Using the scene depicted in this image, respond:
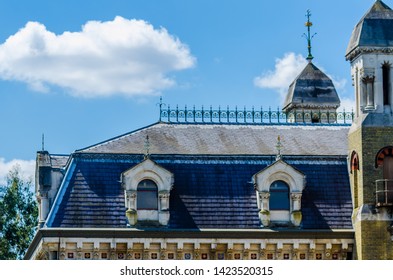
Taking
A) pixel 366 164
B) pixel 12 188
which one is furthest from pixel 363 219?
pixel 12 188

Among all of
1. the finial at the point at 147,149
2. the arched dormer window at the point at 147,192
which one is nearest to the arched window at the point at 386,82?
the arched dormer window at the point at 147,192

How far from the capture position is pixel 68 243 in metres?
54.7

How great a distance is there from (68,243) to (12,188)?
23.8 m

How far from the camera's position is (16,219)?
77312mm

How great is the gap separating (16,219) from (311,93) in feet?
58.9

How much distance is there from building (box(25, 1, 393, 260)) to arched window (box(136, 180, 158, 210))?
4 centimetres

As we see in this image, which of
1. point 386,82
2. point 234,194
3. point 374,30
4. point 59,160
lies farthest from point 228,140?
point 374,30

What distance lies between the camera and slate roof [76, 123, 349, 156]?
58.6 m

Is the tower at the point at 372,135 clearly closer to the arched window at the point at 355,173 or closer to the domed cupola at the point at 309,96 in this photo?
the arched window at the point at 355,173

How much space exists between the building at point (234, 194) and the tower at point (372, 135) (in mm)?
41

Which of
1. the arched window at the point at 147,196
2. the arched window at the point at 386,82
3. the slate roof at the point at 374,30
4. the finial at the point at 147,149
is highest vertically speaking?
the slate roof at the point at 374,30

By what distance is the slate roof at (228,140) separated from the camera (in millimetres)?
58594

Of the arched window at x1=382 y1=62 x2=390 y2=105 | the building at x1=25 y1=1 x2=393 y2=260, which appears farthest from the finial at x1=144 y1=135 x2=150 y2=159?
the arched window at x1=382 y1=62 x2=390 y2=105

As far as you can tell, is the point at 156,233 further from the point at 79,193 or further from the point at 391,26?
the point at 391,26
